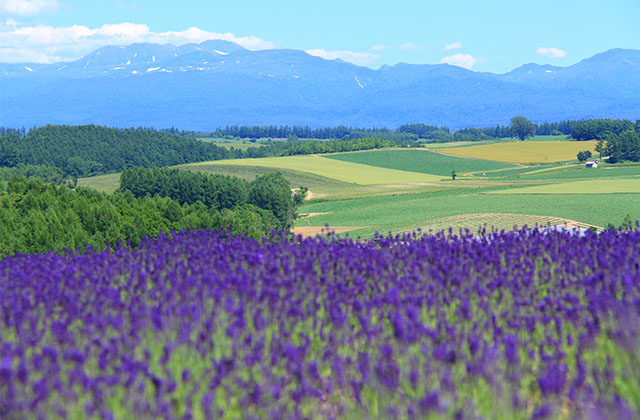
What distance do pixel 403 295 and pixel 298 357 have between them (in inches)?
86.3

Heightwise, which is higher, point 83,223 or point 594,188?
point 83,223

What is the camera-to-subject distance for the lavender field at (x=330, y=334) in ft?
15.3

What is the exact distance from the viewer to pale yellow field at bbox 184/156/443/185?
9631cm

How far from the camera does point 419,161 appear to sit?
124 m

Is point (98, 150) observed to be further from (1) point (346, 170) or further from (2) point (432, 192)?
(2) point (432, 192)

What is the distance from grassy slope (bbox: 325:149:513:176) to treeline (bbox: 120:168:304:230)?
37115 millimetres

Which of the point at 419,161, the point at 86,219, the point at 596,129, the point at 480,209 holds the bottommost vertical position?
the point at 419,161

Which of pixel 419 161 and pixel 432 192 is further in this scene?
pixel 419 161

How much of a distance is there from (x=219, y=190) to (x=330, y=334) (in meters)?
63.3

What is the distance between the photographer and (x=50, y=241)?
16.7 m

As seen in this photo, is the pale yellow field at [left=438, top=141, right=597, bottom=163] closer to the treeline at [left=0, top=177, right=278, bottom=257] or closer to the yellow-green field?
the yellow-green field

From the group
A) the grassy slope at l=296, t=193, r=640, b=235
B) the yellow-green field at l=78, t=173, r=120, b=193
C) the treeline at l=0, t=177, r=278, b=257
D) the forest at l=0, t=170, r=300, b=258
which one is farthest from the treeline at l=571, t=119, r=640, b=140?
the treeline at l=0, t=177, r=278, b=257

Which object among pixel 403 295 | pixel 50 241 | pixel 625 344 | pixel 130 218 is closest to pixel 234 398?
pixel 403 295

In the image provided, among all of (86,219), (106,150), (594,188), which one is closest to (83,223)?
(86,219)
